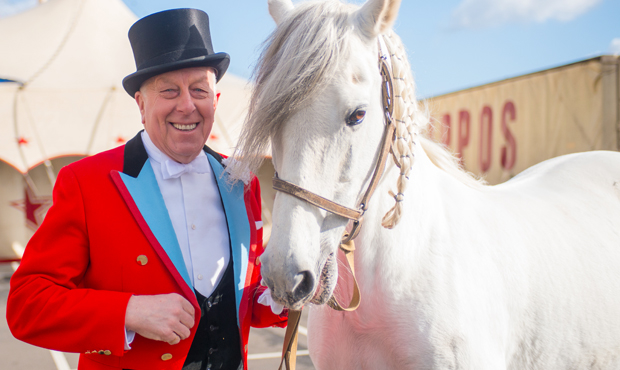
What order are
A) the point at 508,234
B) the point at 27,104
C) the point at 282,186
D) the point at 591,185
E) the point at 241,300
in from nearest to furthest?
1. the point at 282,186
2. the point at 241,300
3. the point at 508,234
4. the point at 591,185
5. the point at 27,104

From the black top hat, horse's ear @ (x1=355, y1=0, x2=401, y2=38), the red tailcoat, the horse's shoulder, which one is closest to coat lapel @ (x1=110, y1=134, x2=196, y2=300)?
the red tailcoat

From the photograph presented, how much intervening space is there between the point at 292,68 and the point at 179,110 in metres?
0.58

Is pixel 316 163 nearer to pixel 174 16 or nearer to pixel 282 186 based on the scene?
pixel 282 186

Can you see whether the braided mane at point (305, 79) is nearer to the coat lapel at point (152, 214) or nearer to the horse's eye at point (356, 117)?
the horse's eye at point (356, 117)

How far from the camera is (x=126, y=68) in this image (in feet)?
35.3

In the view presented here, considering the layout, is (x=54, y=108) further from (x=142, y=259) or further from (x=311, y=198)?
(x=311, y=198)

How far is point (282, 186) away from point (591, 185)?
2.13 metres

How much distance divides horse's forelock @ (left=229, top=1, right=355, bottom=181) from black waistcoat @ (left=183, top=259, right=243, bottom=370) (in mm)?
486

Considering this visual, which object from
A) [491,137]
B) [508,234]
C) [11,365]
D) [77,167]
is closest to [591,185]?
[508,234]

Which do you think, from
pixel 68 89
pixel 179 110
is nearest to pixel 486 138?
pixel 179 110

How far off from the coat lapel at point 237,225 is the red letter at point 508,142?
697 centimetres

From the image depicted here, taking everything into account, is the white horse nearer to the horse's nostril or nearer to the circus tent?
the horse's nostril

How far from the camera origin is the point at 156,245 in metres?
1.50

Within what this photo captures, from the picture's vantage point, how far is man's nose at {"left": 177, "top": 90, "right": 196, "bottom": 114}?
64.1 inches
